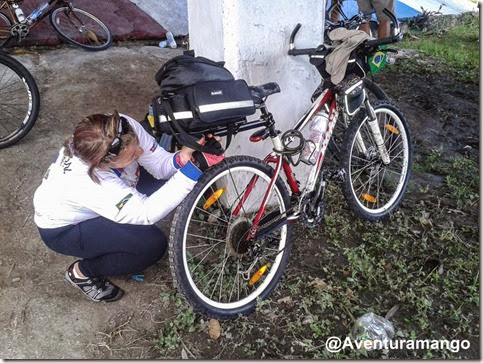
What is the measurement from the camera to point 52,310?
2982 mm

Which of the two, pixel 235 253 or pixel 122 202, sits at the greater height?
pixel 122 202

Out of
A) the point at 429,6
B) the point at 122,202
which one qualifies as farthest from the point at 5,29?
the point at 429,6

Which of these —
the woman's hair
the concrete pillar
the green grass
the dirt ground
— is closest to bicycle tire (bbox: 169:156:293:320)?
the dirt ground

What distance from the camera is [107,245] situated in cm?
293

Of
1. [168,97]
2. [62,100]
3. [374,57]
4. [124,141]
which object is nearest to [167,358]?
[124,141]

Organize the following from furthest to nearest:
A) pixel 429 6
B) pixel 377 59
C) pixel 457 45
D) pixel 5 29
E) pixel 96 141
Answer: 1. pixel 429 6
2. pixel 457 45
3. pixel 5 29
4. pixel 377 59
5. pixel 96 141

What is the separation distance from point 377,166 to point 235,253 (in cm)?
149

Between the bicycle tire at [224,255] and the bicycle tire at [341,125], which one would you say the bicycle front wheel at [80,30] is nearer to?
the bicycle tire at [341,125]

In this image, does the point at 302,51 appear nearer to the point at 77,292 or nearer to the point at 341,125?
the point at 341,125

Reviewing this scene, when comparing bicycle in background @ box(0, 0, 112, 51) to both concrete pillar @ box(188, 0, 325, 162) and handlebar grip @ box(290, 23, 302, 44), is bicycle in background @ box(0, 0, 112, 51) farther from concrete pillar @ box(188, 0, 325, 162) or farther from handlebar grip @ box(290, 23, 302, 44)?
handlebar grip @ box(290, 23, 302, 44)

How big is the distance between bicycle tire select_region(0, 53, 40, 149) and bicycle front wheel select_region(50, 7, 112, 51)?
1669 mm

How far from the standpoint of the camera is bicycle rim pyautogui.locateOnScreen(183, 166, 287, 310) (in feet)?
9.66

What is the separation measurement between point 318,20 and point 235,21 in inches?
26.4

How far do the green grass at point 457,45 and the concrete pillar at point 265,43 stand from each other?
4.24 meters
